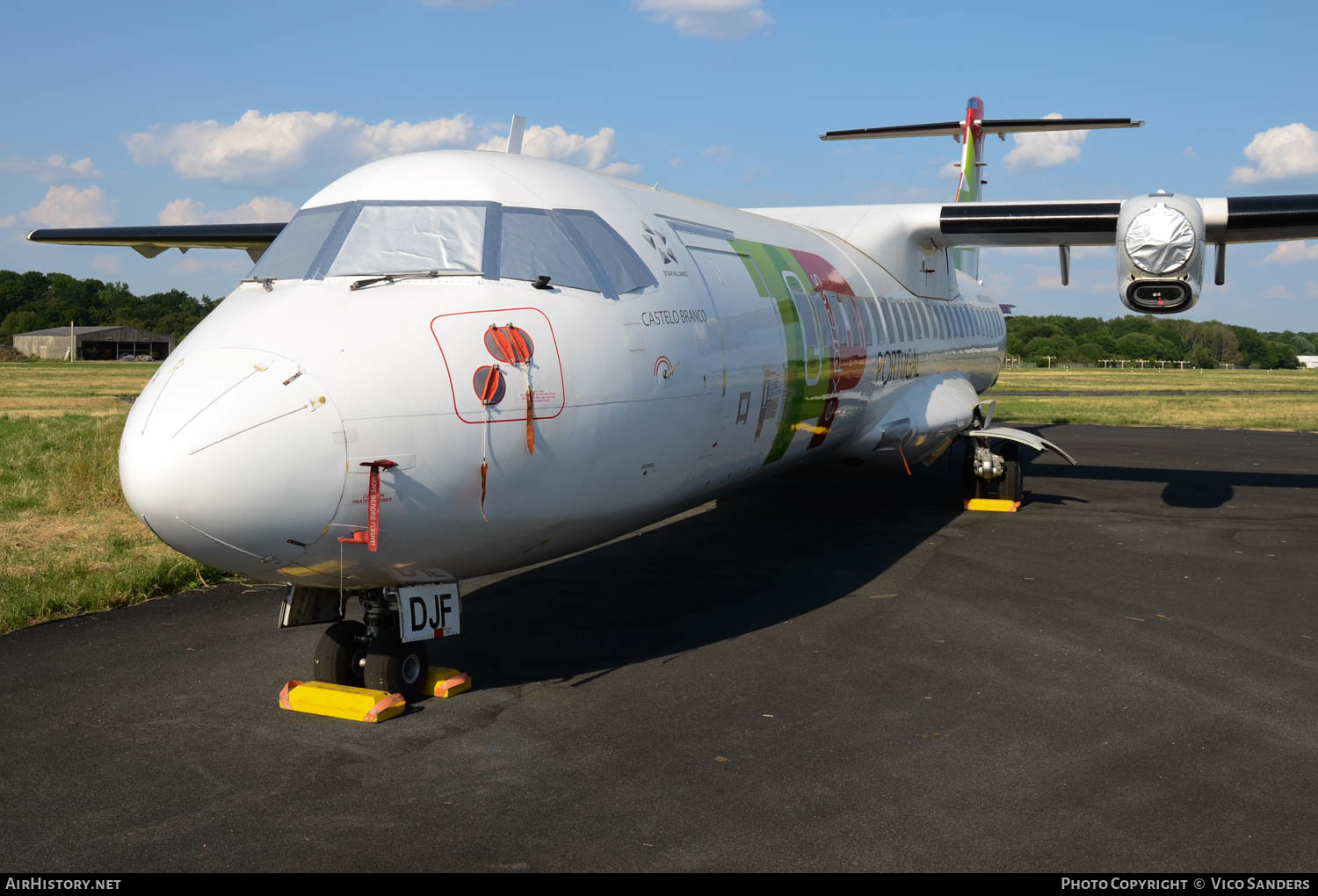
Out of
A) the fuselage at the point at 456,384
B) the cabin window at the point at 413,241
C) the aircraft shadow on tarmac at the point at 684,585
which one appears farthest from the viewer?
the aircraft shadow on tarmac at the point at 684,585

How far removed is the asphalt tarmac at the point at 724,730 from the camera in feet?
13.9

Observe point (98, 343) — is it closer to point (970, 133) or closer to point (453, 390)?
point (970, 133)

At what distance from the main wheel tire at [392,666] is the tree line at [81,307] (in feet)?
302

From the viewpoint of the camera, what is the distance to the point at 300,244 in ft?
19.1

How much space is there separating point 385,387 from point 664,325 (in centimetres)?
194

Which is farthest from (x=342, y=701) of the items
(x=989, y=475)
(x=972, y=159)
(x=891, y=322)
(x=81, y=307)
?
(x=81, y=307)

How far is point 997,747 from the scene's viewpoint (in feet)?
17.4

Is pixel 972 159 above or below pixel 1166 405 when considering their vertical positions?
above

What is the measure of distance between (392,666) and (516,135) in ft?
11.6

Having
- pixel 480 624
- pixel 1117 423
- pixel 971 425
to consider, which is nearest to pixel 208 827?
pixel 480 624

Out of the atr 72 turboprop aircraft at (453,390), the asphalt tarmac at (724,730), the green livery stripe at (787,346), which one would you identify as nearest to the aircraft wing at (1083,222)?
the asphalt tarmac at (724,730)

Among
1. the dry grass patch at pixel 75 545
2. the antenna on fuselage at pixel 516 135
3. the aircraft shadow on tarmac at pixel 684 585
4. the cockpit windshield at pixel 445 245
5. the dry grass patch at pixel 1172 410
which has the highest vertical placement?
the antenna on fuselage at pixel 516 135

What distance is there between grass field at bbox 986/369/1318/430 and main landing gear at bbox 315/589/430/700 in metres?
24.5

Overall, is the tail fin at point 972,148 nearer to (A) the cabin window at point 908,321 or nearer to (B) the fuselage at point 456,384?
(A) the cabin window at point 908,321
